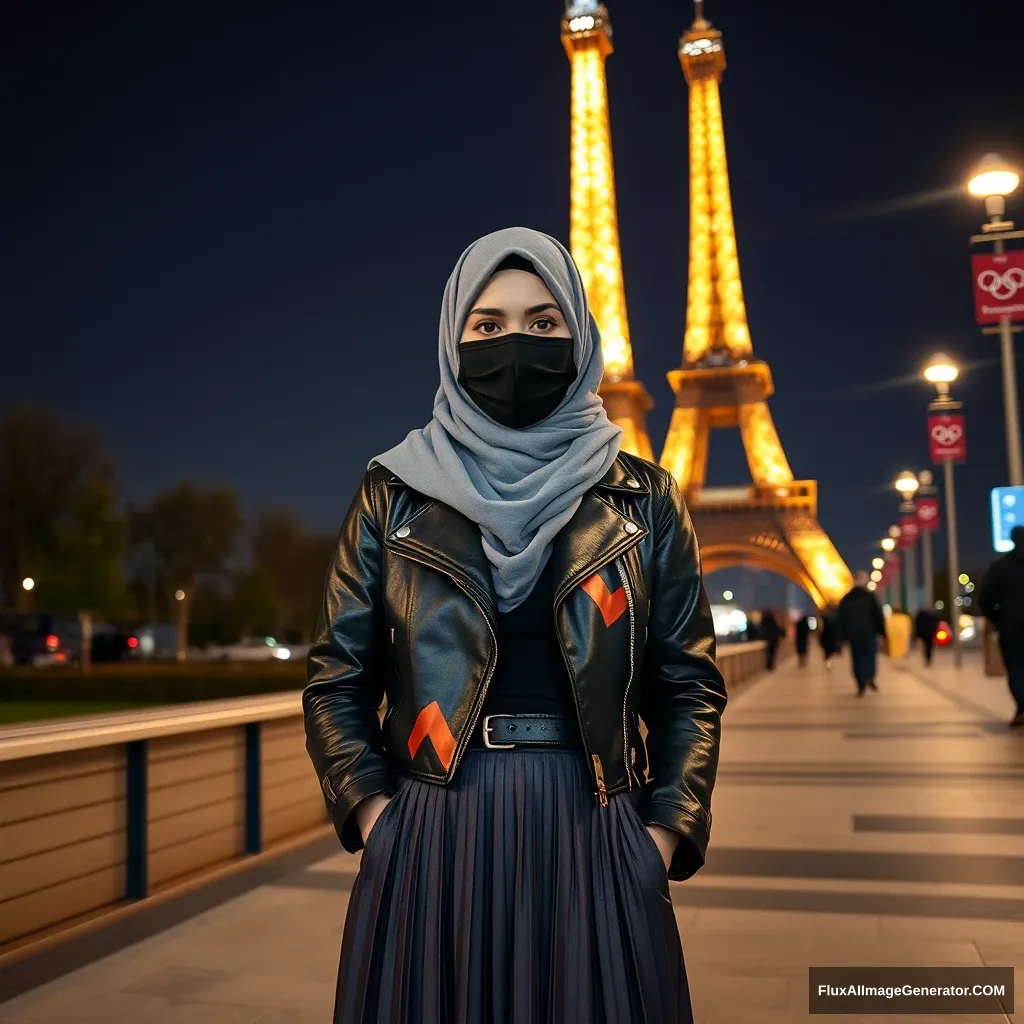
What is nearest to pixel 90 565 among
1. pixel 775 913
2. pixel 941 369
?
pixel 941 369

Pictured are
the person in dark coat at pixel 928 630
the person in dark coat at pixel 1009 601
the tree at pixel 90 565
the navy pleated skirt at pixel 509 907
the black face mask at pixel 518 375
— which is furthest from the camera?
the tree at pixel 90 565

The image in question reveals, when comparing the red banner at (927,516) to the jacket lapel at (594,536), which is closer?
the jacket lapel at (594,536)

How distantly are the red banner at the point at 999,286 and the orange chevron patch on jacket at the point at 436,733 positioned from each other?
11.8 m

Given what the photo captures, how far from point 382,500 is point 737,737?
10594mm

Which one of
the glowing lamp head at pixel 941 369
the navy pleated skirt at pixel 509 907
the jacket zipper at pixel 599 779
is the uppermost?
the glowing lamp head at pixel 941 369

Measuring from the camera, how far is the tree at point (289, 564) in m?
63.0

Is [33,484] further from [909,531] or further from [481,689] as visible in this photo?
[481,689]

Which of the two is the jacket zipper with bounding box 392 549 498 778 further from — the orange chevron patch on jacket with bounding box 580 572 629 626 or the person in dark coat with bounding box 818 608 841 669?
the person in dark coat with bounding box 818 608 841 669

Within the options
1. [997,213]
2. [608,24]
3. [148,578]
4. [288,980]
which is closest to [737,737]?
[997,213]

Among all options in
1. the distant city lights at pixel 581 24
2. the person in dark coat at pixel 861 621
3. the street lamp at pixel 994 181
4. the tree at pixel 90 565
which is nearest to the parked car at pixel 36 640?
the tree at pixel 90 565

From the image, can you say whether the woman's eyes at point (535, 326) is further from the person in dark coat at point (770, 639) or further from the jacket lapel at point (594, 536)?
the person in dark coat at point (770, 639)

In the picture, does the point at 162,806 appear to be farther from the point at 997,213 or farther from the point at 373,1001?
the point at 997,213

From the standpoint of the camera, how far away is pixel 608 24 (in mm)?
73312

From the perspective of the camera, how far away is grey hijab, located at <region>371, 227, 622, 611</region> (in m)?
2.05
